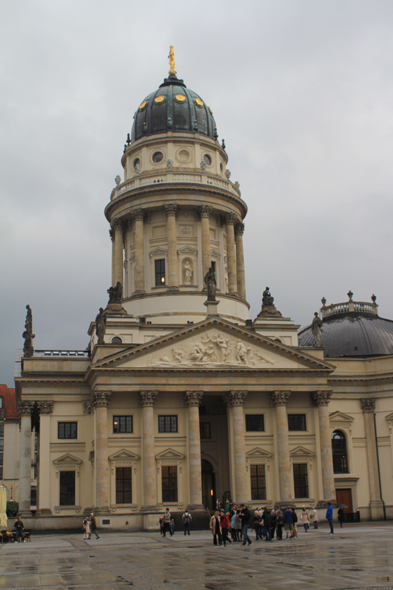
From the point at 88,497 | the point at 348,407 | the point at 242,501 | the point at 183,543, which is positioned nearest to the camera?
the point at 183,543

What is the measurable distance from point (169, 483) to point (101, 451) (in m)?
5.92

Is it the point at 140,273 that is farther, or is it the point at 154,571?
the point at 140,273

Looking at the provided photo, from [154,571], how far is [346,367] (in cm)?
4197

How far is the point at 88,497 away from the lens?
54938 mm

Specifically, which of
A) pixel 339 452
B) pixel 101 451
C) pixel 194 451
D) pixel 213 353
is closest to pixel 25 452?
pixel 101 451

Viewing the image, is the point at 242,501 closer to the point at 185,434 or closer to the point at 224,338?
the point at 185,434

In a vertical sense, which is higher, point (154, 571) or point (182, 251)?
point (182, 251)

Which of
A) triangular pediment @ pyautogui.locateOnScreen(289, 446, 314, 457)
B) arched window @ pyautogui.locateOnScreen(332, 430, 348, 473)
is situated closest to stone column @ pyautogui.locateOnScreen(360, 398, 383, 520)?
arched window @ pyautogui.locateOnScreen(332, 430, 348, 473)

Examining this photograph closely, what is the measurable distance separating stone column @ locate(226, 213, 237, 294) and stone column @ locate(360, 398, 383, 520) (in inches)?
674

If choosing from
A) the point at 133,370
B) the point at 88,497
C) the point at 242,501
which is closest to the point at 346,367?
the point at 242,501

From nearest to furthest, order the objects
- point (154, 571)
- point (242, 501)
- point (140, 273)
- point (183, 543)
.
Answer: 1. point (154, 571)
2. point (183, 543)
3. point (242, 501)
4. point (140, 273)

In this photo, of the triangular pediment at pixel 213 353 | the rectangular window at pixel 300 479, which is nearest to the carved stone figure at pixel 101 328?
the triangular pediment at pixel 213 353

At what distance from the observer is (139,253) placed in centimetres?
6656

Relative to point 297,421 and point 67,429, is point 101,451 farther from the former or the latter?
point 297,421
